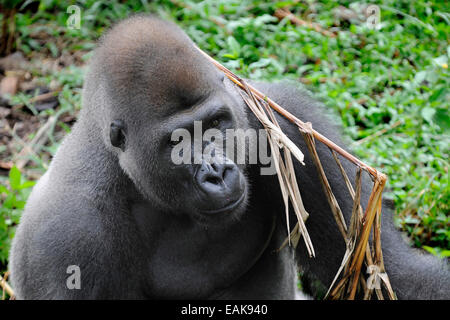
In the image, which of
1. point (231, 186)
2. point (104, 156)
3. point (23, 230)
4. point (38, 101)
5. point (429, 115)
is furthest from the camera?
point (38, 101)

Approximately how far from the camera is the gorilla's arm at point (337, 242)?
3.66 meters

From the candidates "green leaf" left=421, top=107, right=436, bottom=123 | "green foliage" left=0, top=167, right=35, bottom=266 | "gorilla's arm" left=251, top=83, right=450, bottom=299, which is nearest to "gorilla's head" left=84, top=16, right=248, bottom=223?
"gorilla's arm" left=251, top=83, right=450, bottom=299

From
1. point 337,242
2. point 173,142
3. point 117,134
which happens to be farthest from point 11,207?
point 337,242

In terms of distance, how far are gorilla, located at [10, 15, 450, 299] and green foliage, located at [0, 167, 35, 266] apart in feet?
3.16

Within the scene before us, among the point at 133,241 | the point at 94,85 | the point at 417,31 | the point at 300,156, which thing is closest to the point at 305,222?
the point at 300,156

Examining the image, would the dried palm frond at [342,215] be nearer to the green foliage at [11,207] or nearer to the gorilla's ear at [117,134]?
the gorilla's ear at [117,134]

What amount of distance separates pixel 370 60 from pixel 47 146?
3462 mm

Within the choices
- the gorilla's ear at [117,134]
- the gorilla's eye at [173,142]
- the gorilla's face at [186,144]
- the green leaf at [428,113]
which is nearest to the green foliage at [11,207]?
the gorilla's ear at [117,134]

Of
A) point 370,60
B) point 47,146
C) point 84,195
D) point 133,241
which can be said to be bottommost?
point 47,146

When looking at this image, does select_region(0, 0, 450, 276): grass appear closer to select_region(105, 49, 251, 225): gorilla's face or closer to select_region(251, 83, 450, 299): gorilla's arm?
select_region(251, 83, 450, 299): gorilla's arm

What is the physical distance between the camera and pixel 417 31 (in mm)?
6688

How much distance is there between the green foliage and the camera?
16.5 feet

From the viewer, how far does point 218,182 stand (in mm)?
3129

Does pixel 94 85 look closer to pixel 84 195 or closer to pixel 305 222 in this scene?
pixel 84 195
